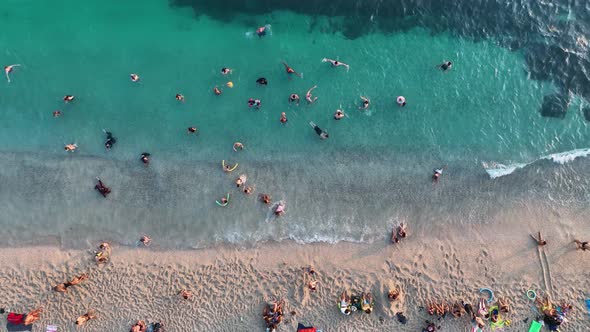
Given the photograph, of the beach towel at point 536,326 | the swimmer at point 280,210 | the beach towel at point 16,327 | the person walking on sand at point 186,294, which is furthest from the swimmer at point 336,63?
the beach towel at point 16,327

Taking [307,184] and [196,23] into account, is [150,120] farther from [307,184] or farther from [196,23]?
[307,184]

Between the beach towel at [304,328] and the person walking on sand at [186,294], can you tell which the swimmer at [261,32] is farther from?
the beach towel at [304,328]

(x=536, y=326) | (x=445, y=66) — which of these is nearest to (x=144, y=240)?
(x=445, y=66)

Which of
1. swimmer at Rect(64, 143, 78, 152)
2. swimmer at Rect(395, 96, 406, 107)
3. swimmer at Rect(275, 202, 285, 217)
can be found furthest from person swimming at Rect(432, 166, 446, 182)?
swimmer at Rect(64, 143, 78, 152)

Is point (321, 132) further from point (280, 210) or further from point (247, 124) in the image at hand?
point (280, 210)

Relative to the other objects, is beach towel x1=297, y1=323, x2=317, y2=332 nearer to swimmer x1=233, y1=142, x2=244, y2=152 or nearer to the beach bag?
swimmer x1=233, y1=142, x2=244, y2=152

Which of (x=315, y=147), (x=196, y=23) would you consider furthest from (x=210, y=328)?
(x=196, y=23)
